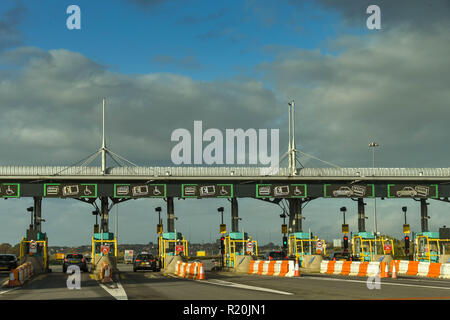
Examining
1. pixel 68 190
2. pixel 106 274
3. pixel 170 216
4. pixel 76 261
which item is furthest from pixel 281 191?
pixel 106 274

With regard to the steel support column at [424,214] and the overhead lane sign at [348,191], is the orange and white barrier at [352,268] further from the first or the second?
the steel support column at [424,214]

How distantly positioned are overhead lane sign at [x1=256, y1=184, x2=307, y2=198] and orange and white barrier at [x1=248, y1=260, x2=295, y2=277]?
59.5ft

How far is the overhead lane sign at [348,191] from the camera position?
6081 centimetres

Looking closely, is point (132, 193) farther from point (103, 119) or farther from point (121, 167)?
point (103, 119)

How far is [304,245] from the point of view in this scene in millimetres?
61031

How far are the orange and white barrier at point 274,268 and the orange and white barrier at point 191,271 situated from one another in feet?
15.2

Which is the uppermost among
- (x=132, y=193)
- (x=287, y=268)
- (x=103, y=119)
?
(x=103, y=119)

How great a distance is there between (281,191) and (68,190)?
60.4 feet

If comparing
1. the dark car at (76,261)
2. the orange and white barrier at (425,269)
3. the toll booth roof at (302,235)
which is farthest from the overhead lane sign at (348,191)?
the orange and white barrier at (425,269)

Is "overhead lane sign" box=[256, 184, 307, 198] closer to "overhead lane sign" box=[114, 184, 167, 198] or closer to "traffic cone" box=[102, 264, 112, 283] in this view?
"overhead lane sign" box=[114, 184, 167, 198]

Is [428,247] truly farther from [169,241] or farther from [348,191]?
[169,241]
